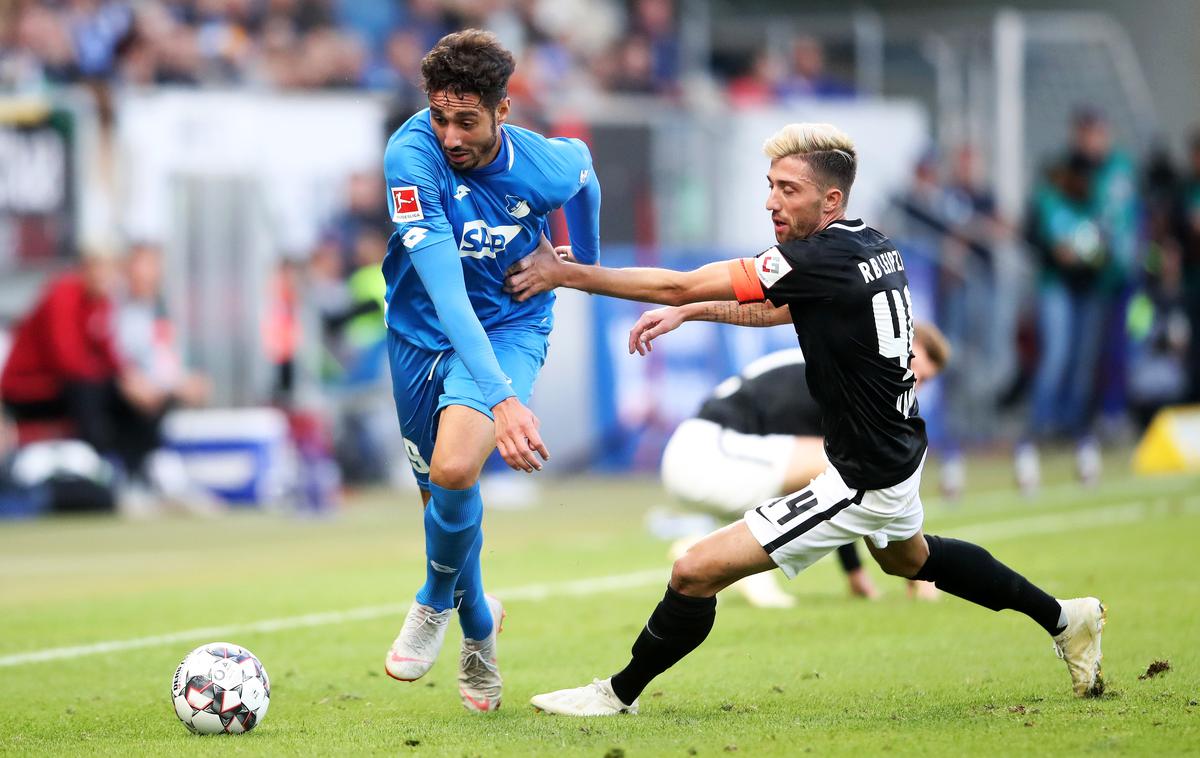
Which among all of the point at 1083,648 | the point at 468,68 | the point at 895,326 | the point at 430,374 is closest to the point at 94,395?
the point at 430,374

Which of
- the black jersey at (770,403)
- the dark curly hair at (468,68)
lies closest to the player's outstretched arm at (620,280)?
the dark curly hair at (468,68)

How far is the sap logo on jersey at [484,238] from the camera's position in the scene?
20.7ft

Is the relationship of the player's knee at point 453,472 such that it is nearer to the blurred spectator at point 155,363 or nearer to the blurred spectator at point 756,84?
the blurred spectator at point 155,363

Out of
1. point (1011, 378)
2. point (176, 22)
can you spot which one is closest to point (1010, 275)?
point (1011, 378)

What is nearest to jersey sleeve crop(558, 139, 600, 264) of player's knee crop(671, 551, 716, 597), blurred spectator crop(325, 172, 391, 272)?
player's knee crop(671, 551, 716, 597)

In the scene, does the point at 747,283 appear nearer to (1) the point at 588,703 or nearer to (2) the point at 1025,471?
(1) the point at 588,703

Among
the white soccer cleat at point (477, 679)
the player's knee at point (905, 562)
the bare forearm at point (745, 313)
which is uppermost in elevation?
the bare forearm at point (745, 313)

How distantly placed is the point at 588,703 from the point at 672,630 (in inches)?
18.4

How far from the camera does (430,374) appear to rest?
6484 mm

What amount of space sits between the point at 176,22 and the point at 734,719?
13.3m

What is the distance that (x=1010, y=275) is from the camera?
62.5 feet

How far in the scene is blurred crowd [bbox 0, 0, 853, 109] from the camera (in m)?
16.6

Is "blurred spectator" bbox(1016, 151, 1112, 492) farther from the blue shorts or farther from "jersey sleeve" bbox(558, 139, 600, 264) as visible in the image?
the blue shorts

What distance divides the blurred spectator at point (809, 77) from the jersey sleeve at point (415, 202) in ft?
46.1
